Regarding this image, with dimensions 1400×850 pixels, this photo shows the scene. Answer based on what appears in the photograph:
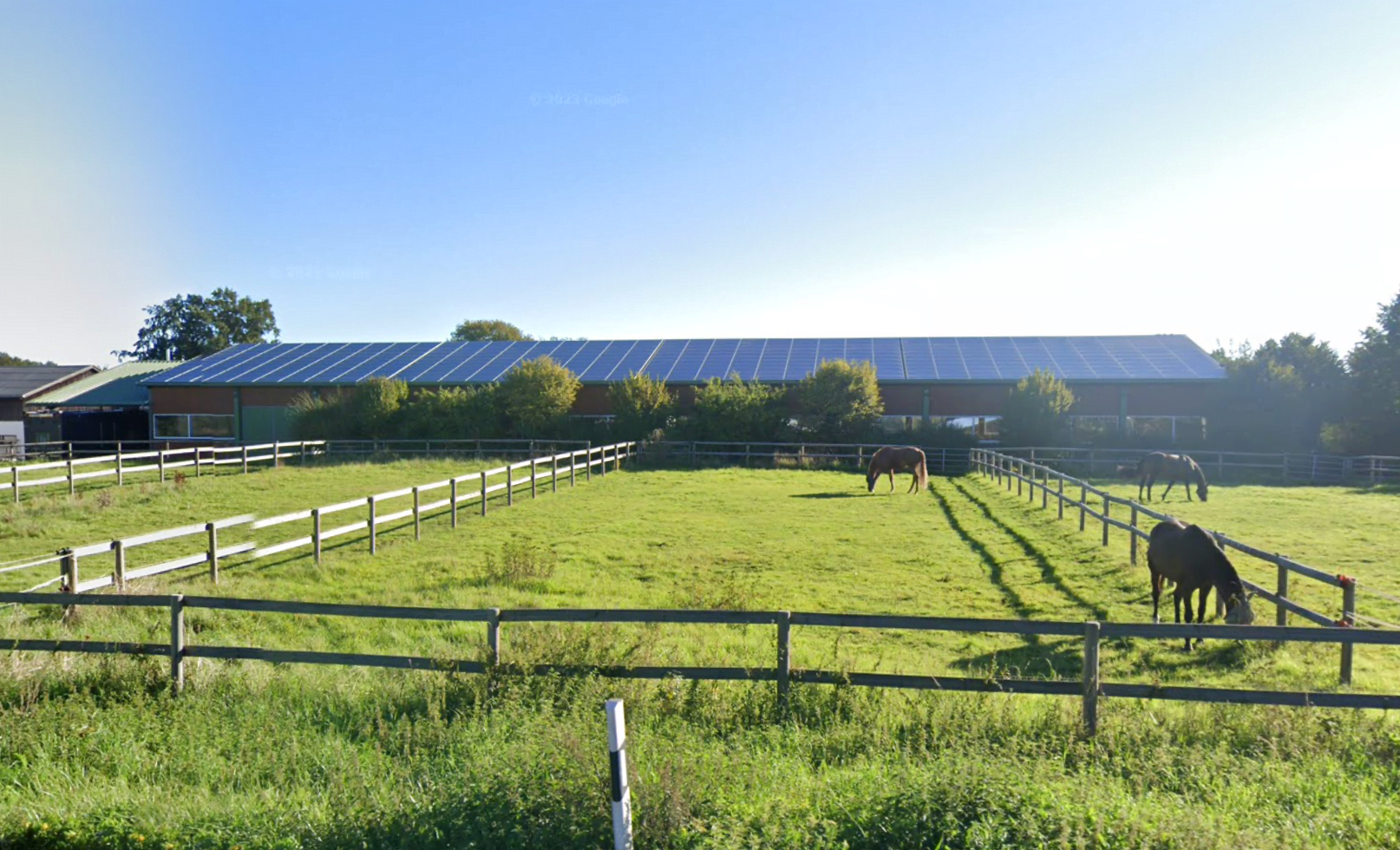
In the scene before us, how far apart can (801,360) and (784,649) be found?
35.2 meters

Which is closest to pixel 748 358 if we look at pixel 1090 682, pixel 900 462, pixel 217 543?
pixel 900 462

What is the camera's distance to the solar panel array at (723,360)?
3644 cm

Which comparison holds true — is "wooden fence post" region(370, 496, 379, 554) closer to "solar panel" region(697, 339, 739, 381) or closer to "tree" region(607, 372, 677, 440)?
"tree" region(607, 372, 677, 440)

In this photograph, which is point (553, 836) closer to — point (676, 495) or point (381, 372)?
point (676, 495)

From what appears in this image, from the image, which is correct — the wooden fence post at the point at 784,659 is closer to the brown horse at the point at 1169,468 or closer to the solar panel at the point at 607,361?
the brown horse at the point at 1169,468

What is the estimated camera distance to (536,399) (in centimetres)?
3547

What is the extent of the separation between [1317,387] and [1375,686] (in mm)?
33232

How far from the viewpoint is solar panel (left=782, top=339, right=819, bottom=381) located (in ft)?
123

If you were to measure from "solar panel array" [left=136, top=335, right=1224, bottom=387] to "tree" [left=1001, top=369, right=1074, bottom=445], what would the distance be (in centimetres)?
250

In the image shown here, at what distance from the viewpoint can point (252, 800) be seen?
13.0ft

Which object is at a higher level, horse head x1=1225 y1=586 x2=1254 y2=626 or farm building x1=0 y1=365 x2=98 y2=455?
farm building x1=0 y1=365 x2=98 y2=455

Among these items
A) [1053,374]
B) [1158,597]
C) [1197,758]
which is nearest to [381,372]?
[1053,374]

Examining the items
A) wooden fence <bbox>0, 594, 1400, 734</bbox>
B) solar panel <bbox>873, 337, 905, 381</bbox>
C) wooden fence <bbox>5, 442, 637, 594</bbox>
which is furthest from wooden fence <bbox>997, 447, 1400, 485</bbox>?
wooden fence <bbox>0, 594, 1400, 734</bbox>

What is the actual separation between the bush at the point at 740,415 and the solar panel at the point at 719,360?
3.35 metres
